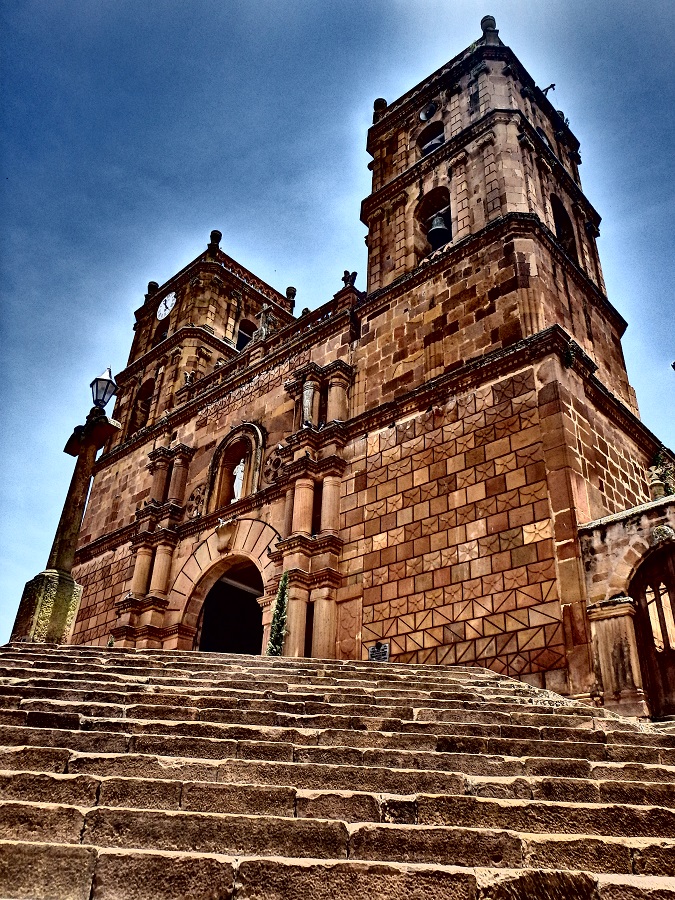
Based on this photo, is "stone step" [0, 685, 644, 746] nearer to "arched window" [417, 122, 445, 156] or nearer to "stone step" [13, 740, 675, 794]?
"stone step" [13, 740, 675, 794]

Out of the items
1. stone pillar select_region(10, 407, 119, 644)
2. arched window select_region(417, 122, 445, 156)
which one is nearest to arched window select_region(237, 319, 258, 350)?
arched window select_region(417, 122, 445, 156)

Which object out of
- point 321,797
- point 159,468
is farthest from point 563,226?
point 321,797

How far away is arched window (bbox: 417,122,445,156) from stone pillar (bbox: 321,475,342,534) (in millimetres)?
8493

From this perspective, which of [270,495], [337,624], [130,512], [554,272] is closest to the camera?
[337,624]

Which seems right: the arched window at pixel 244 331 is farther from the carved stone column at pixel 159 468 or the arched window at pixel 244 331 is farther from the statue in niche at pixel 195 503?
the statue in niche at pixel 195 503

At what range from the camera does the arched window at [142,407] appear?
21.3m

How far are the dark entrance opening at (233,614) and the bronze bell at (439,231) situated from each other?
7788mm

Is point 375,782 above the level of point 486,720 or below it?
below

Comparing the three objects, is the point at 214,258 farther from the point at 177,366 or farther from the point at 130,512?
the point at 130,512

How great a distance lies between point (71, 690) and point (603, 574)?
616 centimetres

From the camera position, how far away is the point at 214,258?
23391 millimetres

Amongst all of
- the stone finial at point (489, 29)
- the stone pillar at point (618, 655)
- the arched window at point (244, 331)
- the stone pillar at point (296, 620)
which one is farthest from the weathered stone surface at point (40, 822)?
the arched window at point (244, 331)

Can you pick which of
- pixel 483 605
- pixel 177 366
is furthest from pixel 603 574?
pixel 177 366

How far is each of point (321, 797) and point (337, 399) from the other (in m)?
10.7
